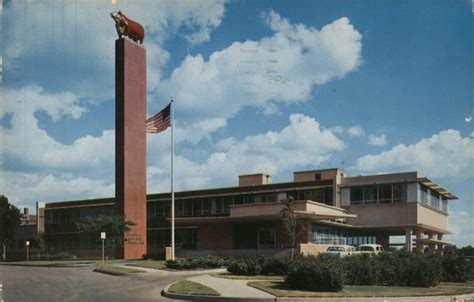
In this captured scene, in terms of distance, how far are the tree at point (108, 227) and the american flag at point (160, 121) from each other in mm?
12958

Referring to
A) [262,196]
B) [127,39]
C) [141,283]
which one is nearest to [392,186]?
[262,196]

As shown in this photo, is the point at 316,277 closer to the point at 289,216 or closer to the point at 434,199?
the point at 289,216

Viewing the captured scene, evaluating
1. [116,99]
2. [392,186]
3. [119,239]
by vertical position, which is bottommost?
[119,239]

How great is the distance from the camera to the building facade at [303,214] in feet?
158

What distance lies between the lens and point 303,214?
44438 mm

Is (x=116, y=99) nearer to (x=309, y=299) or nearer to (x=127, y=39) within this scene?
(x=127, y=39)

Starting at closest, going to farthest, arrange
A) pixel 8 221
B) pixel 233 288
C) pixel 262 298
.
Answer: pixel 262 298 < pixel 233 288 < pixel 8 221

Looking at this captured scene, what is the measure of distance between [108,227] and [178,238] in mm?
14881

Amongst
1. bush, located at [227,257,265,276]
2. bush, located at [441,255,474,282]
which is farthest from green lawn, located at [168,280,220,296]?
bush, located at [441,255,474,282]

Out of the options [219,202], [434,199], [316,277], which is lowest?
[316,277]

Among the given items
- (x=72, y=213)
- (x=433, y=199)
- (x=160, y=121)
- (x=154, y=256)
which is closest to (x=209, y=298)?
(x=160, y=121)

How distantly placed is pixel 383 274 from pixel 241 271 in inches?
286

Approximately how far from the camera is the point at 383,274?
2595 centimetres

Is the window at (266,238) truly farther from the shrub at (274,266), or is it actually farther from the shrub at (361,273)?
the shrub at (361,273)
